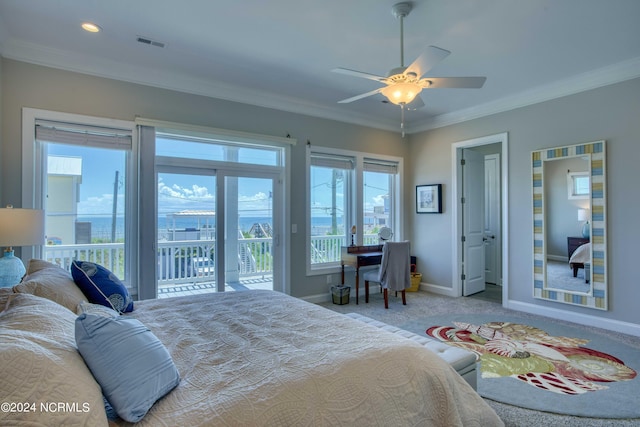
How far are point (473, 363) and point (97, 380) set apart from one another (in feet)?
6.29

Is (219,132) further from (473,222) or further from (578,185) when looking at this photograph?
(578,185)

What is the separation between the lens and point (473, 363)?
2.02 metres

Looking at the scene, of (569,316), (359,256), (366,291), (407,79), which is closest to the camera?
(407,79)

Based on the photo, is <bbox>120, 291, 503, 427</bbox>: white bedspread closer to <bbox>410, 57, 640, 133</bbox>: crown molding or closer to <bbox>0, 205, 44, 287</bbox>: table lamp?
<bbox>0, 205, 44, 287</bbox>: table lamp

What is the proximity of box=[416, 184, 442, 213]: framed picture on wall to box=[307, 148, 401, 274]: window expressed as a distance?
14.8 inches

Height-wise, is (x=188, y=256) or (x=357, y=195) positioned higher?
(x=357, y=195)

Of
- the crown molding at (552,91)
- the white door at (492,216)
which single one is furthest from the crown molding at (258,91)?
the white door at (492,216)

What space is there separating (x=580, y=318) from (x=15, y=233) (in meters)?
5.50

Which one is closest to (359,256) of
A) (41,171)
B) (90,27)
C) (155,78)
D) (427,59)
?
(427,59)

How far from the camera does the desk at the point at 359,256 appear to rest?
4785 mm

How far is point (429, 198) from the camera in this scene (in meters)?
5.63

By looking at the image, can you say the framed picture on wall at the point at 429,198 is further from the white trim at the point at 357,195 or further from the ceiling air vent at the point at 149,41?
the ceiling air vent at the point at 149,41

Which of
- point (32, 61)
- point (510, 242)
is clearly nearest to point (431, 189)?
point (510, 242)

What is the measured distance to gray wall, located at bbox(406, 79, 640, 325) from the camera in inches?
142
